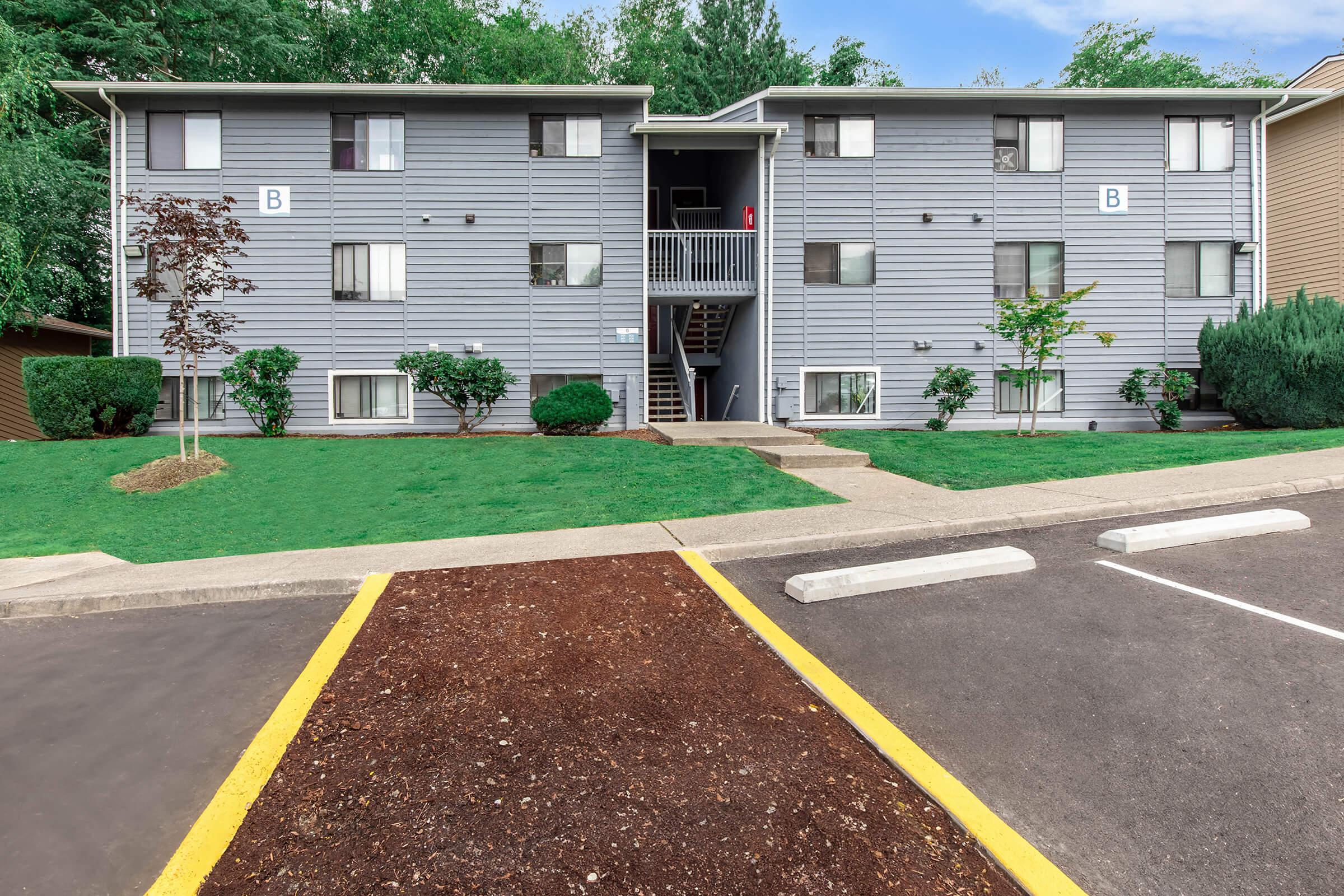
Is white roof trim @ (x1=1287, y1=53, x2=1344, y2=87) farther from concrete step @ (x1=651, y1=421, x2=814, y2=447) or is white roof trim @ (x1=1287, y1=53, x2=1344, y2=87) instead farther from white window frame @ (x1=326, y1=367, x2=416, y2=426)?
white window frame @ (x1=326, y1=367, x2=416, y2=426)

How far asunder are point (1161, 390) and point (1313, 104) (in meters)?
7.92

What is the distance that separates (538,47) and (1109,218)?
2369 centimetres

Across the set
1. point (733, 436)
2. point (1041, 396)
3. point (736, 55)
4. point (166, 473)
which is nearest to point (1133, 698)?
point (733, 436)

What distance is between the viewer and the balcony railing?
15.9 m

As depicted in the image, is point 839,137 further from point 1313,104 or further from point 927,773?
point 927,773

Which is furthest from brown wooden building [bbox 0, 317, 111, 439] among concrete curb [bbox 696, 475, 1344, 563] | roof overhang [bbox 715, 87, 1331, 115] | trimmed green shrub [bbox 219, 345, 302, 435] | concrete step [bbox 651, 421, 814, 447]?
concrete curb [bbox 696, 475, 1344, 563]

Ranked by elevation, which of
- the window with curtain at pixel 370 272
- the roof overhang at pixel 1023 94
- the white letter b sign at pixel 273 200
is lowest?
the window with curtain at pixel 370 272

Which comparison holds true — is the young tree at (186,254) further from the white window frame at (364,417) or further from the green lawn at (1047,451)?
the green lawn at (1047,451)

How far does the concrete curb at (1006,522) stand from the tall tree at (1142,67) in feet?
116

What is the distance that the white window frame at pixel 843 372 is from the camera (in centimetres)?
1623

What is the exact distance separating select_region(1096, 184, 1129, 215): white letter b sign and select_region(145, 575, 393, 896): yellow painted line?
17.9 m

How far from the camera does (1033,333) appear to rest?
16.0 m

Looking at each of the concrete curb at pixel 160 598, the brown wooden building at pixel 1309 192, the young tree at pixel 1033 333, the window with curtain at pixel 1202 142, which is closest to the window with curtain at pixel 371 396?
the concrete curb at pixel 160 598

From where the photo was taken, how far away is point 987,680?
12.0 feet
